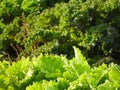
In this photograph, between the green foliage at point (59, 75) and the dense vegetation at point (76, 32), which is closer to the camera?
the green foliage at point (59, 75)

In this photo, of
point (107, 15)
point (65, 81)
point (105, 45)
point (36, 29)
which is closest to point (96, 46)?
point (105, 45)

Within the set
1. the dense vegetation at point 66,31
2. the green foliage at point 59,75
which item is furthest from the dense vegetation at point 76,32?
the green foliage at point 59,75

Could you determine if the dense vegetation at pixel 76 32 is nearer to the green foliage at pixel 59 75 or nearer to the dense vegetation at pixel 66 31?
the dense vegetation at pixel 66 31

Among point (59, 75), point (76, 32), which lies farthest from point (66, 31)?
point (59, 75)

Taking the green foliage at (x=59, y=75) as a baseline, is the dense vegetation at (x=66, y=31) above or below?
below

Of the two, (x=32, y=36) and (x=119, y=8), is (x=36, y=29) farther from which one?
(x=119, y=8)

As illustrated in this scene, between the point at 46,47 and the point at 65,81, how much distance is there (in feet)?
13.2

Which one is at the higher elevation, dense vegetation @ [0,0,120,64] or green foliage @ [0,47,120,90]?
green foliage @ [0,47,120,90]

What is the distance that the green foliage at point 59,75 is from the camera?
8.87 feet

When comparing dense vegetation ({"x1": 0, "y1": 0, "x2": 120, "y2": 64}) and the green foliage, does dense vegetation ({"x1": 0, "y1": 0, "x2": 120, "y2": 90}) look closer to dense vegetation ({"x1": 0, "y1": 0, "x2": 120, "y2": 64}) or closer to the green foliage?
dense vegetation ({"x1": 0, "y1": 0, "x2": 120, "y2": 64})

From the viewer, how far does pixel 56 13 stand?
7.61 m

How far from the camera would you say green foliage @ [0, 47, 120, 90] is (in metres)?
2.71

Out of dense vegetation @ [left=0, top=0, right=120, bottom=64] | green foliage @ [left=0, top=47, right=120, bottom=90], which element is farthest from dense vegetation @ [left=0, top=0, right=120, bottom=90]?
green foliage @ [left=0, top=47, right=120, bottom=90]

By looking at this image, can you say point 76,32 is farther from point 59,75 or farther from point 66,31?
point 59,75
